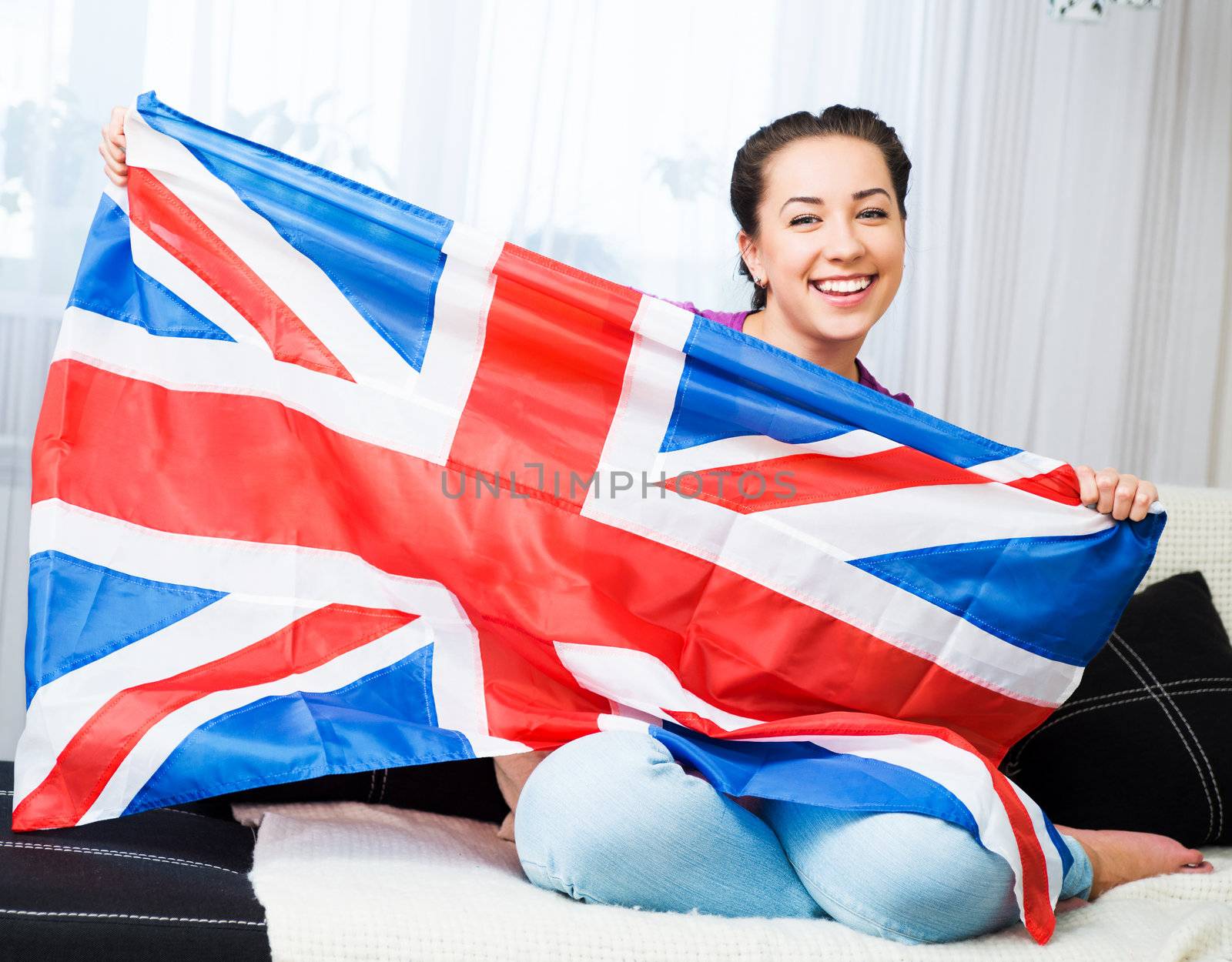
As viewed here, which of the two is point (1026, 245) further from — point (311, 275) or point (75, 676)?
point (75, 676)

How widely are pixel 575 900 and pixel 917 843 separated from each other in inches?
12.1

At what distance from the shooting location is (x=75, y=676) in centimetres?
117

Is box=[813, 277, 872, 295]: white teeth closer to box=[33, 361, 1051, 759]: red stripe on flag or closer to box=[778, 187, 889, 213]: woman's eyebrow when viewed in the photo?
box=[778, 187, 889, 213]: woman's eyebrow

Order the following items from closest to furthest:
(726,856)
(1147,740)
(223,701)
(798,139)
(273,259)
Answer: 1. (726,856)
2. (223,701)
3. (273,259)
4. (1147,740)
5. (798,139)

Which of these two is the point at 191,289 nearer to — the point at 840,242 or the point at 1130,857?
the point at 840,242

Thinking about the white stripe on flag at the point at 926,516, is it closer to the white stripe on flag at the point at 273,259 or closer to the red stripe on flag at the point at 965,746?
the red stripe on flag at the point at 965,746

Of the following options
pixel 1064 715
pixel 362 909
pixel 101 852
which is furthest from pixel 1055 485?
pixel 101 852

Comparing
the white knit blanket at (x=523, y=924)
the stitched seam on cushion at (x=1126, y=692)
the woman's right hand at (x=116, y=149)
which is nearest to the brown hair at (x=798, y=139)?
the stitched seam on cushion at (x=1126, y=692)

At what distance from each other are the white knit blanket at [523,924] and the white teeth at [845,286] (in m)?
0.73

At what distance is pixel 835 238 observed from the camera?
4.66 ft

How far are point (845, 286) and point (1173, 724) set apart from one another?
2.12 feet

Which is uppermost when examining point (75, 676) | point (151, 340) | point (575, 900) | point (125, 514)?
point (151, 340)

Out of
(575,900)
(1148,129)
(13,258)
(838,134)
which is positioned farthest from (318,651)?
(1148,129)

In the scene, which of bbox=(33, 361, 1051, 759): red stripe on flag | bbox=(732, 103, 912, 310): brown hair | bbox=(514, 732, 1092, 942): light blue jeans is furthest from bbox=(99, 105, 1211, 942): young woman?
bbox=(732, 103, 912, 310): brown hair
